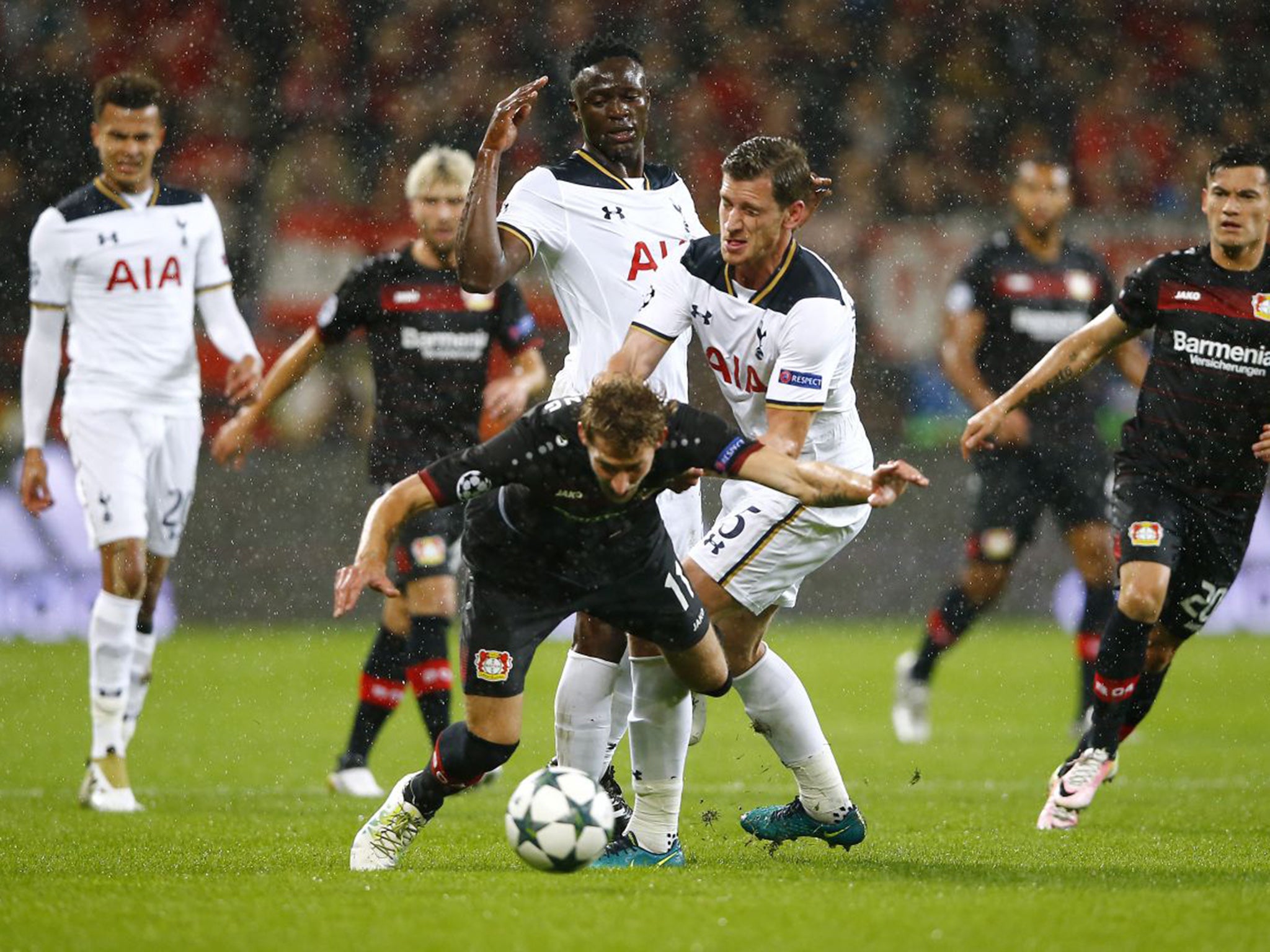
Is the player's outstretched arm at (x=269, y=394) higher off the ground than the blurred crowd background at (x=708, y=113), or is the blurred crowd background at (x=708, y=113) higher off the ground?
the blurred crowd background at (x=708, y=113)

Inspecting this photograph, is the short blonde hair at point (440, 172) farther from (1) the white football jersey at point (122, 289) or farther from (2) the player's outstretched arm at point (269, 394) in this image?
(1) the white football jersey at point (122, 289)

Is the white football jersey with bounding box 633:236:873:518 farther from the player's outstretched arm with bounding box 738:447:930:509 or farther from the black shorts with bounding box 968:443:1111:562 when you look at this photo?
the black shorts with bounding box 968:443:1111:562

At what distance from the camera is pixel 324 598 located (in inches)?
514

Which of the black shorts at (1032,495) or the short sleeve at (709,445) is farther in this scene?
the black shorts at (1032,495)

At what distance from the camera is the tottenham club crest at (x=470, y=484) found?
4.90 metres

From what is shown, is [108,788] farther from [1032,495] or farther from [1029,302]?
[1029,302]

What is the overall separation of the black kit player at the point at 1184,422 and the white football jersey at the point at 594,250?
4.51 ft

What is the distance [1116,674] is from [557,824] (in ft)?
8.19

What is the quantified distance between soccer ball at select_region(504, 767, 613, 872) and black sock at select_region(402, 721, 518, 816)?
0.90 ft

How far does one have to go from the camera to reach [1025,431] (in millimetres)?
9086

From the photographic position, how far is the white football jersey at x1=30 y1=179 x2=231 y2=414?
750 centimetres

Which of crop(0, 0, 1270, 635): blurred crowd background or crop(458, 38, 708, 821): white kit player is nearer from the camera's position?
crop(458, 38, 708, 821): white kit player

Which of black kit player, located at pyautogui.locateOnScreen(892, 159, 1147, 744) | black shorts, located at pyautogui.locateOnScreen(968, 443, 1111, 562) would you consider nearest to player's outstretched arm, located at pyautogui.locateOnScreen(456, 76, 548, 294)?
black kit player, located at pyautogui.locateOnScreen(892, 159, 1147, 744)

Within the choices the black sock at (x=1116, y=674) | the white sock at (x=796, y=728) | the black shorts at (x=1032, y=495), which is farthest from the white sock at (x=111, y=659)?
the black shorts at (x=1032, y=495)
